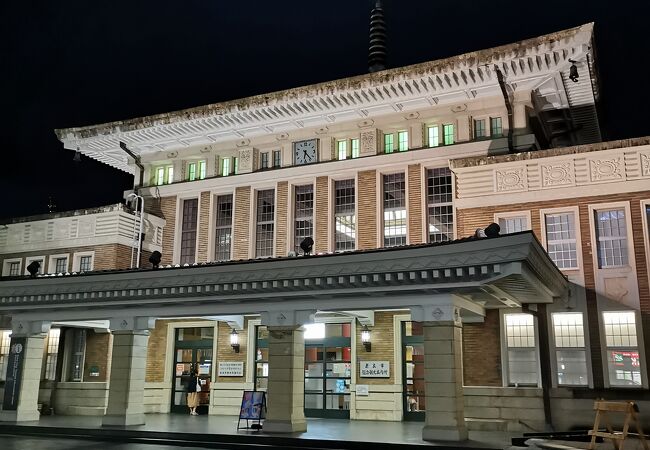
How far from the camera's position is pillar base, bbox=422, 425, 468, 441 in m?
14.5

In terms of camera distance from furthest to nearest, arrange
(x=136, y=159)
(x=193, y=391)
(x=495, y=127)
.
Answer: (x=136, y=159) < (x=193, y=391) < (x=495, y=127)

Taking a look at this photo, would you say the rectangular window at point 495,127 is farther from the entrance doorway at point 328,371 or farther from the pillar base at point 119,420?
the pillar base at point 119,420

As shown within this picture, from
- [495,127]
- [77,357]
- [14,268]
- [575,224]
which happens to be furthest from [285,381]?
[14,268]

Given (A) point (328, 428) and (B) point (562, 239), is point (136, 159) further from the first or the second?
(B) point (562, 239)

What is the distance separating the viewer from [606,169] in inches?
699

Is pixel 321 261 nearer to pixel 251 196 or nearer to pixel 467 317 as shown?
pixel 467 317

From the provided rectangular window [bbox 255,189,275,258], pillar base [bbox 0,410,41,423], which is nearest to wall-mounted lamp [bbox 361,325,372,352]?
rectangular window [bbox 255,189,275,258]

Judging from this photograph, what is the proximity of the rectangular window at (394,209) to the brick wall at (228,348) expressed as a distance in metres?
6.07

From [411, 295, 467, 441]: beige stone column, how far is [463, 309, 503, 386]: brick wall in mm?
3118

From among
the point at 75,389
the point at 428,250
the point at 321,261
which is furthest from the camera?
the point at 75,389

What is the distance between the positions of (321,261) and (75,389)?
13.1 metres

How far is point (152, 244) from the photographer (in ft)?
82.8

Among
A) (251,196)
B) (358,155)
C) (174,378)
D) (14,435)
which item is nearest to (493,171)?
(358,155)

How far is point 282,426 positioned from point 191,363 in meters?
8.91
